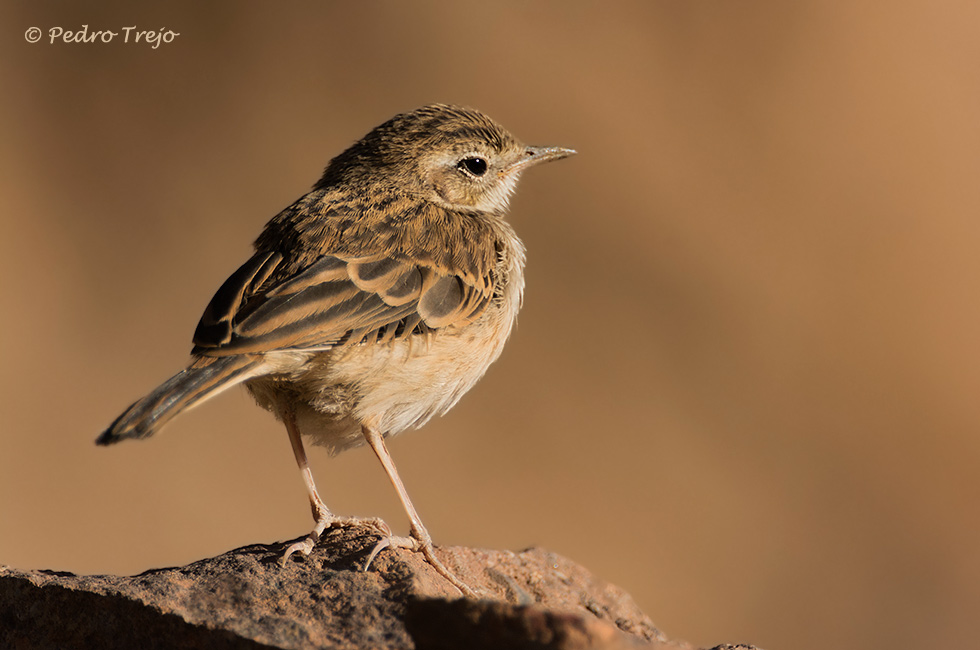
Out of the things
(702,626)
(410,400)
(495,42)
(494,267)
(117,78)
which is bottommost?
(702,626)

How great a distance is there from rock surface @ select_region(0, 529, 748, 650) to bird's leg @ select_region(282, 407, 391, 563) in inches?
3.4

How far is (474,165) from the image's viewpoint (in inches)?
283

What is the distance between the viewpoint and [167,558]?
14094mm

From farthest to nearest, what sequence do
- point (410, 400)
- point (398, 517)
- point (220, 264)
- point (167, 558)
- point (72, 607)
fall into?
1. point (220, 264)
2. point (398, 517)
3. point (167, 558)
4. point (410, 400)
5. point (72, 607)

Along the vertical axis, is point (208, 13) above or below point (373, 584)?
above

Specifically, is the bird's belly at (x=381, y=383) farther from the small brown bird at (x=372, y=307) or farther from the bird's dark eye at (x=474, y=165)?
the bird's dark eye at (x=474, y=165)

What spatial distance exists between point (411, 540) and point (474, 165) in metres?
2.78

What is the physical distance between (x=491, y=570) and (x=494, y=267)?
1883 millimetres

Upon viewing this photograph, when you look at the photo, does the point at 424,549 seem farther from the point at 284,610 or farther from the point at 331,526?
the point at 284,610

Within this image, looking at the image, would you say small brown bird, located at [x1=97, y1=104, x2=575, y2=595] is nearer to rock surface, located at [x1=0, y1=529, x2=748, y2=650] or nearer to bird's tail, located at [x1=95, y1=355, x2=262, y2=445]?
bird's tail, located at [x1=95, y1=355, x2=262, y2=445]

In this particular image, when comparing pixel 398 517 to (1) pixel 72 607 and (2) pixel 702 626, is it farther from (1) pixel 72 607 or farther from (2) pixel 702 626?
(1) pixel 72 607

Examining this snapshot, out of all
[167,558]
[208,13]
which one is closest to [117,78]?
[208,13]

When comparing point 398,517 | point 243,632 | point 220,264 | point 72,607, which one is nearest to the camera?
point 243,632

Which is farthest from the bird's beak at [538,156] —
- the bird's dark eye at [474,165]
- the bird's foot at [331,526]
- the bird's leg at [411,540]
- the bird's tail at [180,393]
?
the bird's tail at [180,393]
